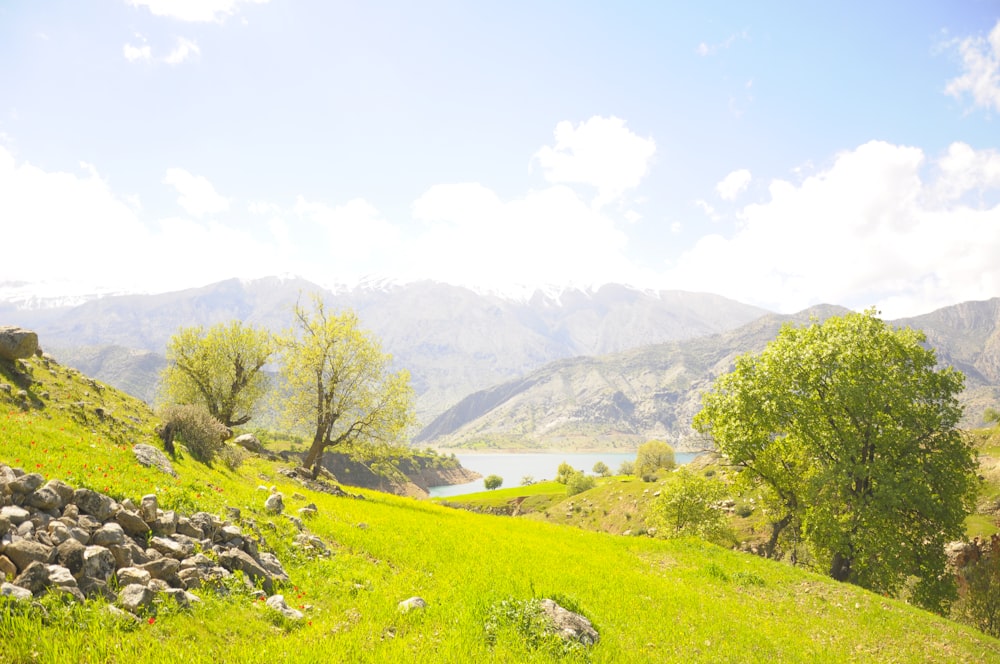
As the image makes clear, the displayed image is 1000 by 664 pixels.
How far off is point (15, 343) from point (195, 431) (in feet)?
30.1

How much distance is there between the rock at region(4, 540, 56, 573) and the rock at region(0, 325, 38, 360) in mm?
21740

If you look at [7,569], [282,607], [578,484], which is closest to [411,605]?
[282,607]

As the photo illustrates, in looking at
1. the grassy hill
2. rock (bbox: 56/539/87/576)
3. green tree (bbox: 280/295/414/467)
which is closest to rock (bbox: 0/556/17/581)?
rock (bbox: 56/539/87/576)

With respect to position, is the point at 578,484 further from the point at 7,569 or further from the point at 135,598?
the point at 7,569

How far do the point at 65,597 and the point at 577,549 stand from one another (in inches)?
793

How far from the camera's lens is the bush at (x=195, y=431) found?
24375 mm

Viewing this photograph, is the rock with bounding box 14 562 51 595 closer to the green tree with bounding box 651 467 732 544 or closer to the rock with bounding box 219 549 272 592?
the rock with bounding box 219 549 272 592

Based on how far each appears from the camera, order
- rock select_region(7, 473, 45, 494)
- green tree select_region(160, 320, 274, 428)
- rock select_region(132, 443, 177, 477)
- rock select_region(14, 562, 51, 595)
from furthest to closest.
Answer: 1. green tree select_region(160, 320, 274, 428)
2. rock select_region(132, 443, 177, 477)
3. rock select_region(7, 473, 45, 494)
4. rock select_region(14, 562, 51, 595)

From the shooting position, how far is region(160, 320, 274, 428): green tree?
47.8m

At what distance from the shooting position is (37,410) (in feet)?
66.3

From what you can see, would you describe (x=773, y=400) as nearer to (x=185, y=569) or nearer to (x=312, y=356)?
(x=185, y=569)

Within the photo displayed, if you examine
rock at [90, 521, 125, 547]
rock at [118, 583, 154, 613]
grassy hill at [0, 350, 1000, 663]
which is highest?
rock at [90, 521, 125, 547]

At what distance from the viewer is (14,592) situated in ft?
23.1

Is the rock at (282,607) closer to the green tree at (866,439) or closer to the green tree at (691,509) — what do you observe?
the green tree at (866,439)
